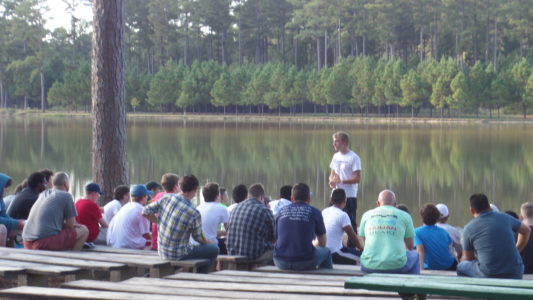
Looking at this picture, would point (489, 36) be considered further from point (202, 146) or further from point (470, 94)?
point (202, 146)

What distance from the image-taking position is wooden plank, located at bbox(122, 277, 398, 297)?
17.6 ft

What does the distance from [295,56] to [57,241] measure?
79.5 meters

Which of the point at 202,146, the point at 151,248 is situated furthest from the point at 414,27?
the point at 151,248

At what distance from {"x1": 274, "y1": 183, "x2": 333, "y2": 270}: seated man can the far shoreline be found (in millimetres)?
55277

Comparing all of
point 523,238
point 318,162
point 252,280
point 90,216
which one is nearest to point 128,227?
point 90,216

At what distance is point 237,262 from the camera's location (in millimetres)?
7289

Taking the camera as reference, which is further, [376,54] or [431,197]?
[376,54]

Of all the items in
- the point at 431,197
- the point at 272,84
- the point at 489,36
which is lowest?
the point at 431,197

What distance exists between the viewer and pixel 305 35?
79625 millimetres

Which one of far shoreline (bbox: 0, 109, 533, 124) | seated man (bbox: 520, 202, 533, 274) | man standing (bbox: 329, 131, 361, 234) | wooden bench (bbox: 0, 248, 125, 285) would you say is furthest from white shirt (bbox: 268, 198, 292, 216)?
far shoreline (bbox: 0, 109, 533, 124)

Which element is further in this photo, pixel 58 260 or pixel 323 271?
pixel 323 271

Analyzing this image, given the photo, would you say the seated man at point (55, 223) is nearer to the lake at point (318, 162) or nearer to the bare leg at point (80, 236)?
the bare leg at point (80, 236)

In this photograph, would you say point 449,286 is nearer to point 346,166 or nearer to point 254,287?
point 254,287

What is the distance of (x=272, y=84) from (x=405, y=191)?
52.3m
